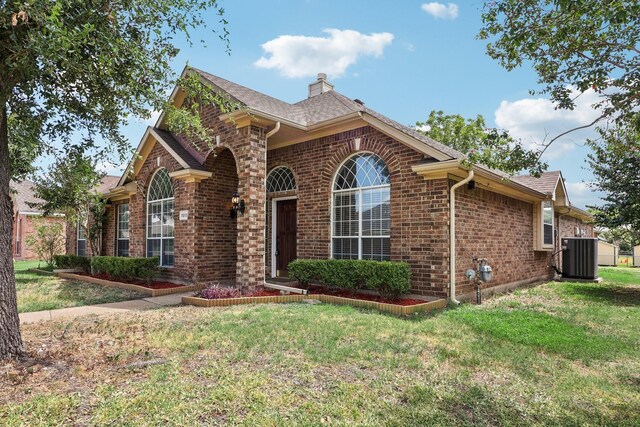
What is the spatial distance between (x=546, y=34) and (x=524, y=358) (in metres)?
3.97

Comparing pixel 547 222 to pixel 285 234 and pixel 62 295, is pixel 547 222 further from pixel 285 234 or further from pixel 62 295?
pixel 62 295

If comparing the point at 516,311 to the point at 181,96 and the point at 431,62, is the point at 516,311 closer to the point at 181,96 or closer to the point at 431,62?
the point at 431,62

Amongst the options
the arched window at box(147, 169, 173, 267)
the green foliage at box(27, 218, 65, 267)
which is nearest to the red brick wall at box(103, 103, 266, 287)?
the arched window at box(147, 169, 173, 267)

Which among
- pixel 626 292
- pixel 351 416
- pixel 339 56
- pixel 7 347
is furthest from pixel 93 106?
pixel 626 292

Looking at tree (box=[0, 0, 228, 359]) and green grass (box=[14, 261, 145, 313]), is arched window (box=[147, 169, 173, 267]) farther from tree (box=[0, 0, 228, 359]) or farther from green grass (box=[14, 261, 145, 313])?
tree (box=[0, 0, 228, 359])

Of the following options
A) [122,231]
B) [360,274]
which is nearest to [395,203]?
[360,274]

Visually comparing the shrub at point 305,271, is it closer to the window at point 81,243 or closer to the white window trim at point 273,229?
the white window trim at point 273,229

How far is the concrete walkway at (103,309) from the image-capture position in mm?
7162

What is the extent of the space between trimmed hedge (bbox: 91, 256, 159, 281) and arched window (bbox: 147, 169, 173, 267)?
875 millimetres

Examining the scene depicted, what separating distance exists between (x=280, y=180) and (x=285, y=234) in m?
1.58

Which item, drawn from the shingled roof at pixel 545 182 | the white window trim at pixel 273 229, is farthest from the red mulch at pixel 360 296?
the shingled roof at pixel 545 182

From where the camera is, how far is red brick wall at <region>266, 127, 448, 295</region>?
8039mm

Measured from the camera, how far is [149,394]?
352cm

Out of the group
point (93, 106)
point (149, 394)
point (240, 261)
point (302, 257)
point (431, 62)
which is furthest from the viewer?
point (302, 257)
